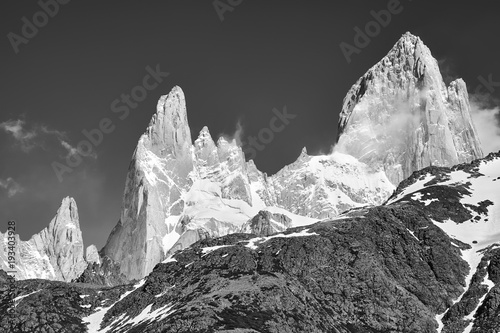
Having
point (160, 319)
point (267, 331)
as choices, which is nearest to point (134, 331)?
point (160, 319)

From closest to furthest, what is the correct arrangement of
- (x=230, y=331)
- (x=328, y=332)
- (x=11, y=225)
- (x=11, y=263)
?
(x=11, y=225) → (x=11, y=263) → (x=230, y=331) → (x=328, y=332)

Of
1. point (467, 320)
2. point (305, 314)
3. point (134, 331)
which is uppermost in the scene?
point (134, 331)

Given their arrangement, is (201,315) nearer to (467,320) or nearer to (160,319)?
(160,319)

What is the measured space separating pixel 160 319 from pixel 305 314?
1400 inches

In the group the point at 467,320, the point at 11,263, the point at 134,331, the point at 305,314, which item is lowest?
the point at 467,320

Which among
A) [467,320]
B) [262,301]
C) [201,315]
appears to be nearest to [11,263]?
[201,315]

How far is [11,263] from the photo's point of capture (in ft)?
512

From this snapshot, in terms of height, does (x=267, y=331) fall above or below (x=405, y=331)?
above

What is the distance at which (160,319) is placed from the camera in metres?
196

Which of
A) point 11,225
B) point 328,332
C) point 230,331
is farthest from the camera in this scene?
point 328,332

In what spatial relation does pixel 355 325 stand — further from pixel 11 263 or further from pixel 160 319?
pixel 11 263

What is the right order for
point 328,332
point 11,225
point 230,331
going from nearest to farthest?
point 11,225, point 230,331, point 328,332

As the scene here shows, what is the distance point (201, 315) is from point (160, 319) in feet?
50.4

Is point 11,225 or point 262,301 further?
point 262,301
